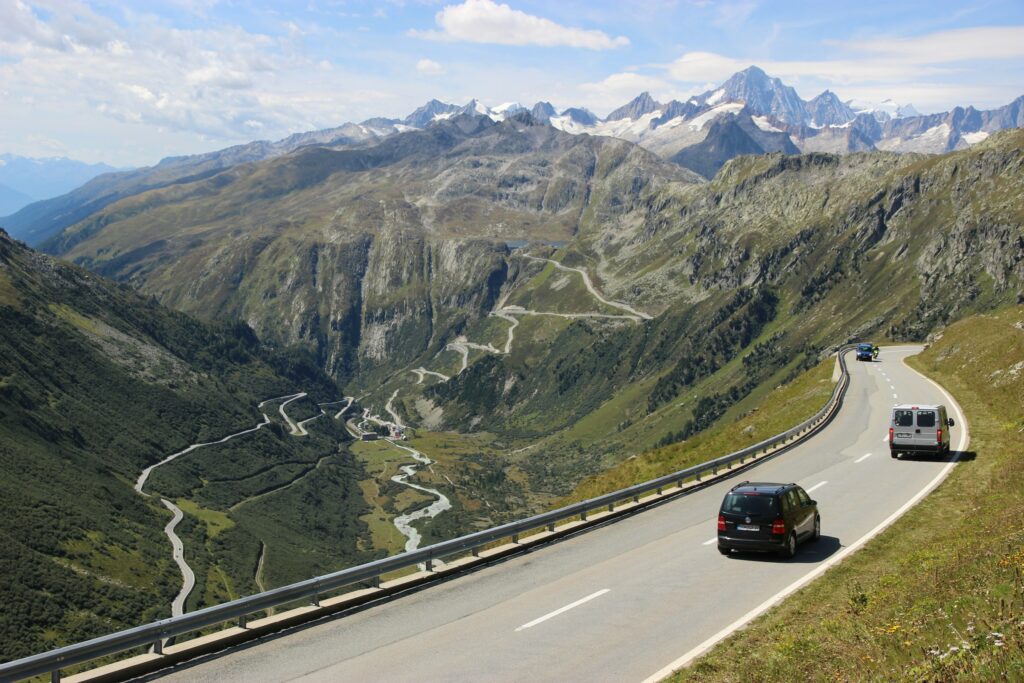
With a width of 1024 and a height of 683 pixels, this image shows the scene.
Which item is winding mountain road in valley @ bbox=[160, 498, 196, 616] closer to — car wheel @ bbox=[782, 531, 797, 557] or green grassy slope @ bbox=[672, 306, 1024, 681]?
car wheel @ bbox=[782, 531, 797, 557]

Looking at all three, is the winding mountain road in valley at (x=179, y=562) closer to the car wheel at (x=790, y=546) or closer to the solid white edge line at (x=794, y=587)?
the solid white edge line at (x=794, y=587)

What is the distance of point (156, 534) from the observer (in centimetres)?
14438

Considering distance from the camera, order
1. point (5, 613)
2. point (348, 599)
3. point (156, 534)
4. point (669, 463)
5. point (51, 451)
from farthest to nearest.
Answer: point (51, 451) → point (156, 534) → point (5, 613) → point (669, 463) → point (348, 599)

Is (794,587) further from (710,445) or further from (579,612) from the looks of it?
(710,445)

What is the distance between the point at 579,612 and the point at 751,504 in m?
8.41

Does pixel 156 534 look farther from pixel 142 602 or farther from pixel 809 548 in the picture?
pixel 809 548

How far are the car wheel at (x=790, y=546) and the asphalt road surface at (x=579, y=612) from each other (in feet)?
1.06

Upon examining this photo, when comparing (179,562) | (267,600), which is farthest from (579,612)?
(179,562)

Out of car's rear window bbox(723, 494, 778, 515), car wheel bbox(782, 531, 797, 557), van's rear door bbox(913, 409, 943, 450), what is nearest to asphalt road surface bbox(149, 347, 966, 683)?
car wheel bbox(782, 531, 797, 557)

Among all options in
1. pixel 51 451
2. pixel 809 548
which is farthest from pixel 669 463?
pixel 51 451

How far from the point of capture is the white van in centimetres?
4122

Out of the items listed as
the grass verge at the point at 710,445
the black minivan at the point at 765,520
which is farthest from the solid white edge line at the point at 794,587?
the grass verge at the point at 710,445

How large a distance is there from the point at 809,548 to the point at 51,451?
16804 centimetres

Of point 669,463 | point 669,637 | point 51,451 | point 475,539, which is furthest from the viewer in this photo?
point 51,451
